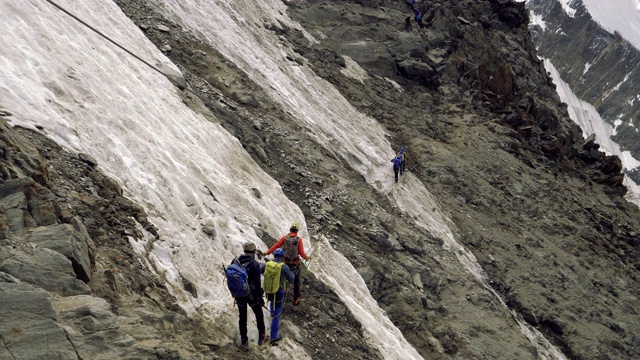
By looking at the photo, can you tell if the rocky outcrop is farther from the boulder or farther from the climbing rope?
the boulder

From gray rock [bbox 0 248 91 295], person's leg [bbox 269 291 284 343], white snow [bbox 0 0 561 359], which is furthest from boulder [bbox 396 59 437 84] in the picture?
gray rock [bbox 0 248 91 295]

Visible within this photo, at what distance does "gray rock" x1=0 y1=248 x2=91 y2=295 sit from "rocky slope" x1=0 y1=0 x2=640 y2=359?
0.08 ft

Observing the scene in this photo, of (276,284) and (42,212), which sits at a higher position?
(276,284)

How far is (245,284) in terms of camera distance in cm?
1017

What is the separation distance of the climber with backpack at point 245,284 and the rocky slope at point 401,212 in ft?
1.48

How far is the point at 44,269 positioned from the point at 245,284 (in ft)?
9.91

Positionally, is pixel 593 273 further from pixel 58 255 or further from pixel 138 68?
pixel 58 255

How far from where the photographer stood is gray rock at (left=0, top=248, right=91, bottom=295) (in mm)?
8086

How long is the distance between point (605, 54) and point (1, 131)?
199 metres

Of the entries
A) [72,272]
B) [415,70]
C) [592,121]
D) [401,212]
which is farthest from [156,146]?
[592,121]

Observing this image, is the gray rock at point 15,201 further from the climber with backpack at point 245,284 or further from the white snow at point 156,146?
the climber with backpack at point 245,284

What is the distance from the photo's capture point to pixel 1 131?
32.2ft

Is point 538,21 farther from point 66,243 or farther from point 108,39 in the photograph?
point 66,243

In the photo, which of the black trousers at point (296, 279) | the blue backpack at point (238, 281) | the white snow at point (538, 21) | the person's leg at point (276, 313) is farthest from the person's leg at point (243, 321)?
the white snow at point (538, 21)
